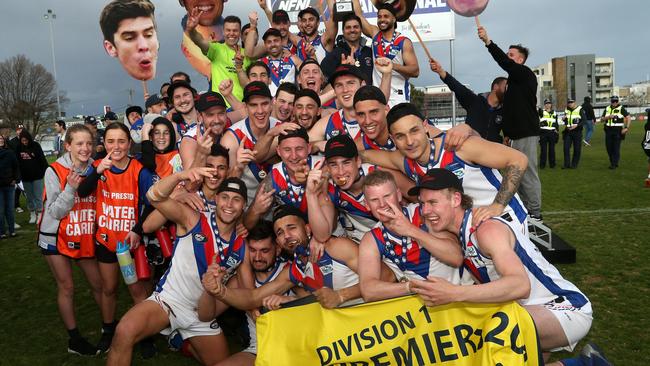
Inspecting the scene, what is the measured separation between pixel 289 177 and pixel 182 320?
166cm

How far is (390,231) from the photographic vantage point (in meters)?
3.77

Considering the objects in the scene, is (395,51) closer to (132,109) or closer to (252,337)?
(252,337)

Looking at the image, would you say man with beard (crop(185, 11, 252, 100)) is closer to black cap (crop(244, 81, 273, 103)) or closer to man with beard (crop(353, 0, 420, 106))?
man with beard (crop(353, 0, 420, 106))

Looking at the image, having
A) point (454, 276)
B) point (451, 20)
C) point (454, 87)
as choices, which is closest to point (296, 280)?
point (454, 276)

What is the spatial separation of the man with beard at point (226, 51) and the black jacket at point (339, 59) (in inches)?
53.7

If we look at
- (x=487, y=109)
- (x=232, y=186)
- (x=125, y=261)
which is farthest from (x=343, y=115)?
(x=487, y=109)

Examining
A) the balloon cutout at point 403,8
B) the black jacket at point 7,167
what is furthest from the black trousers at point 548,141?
the black jacket at point 7,167

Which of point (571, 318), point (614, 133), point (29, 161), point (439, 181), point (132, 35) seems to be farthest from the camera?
point (614, 133)

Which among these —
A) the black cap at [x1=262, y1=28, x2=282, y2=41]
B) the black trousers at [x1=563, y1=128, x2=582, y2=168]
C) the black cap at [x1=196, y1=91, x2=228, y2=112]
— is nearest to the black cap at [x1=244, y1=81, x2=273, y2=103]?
the black cap at [x1=196, y1=91, x2=228, y2=112]

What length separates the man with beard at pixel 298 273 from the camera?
13.1 feet

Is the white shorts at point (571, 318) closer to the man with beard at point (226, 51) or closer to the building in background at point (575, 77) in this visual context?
the man with beard at point (226, 51)

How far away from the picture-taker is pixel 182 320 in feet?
14.0

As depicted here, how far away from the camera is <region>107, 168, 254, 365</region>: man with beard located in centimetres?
419

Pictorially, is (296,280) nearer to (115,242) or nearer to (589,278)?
(115,242)
